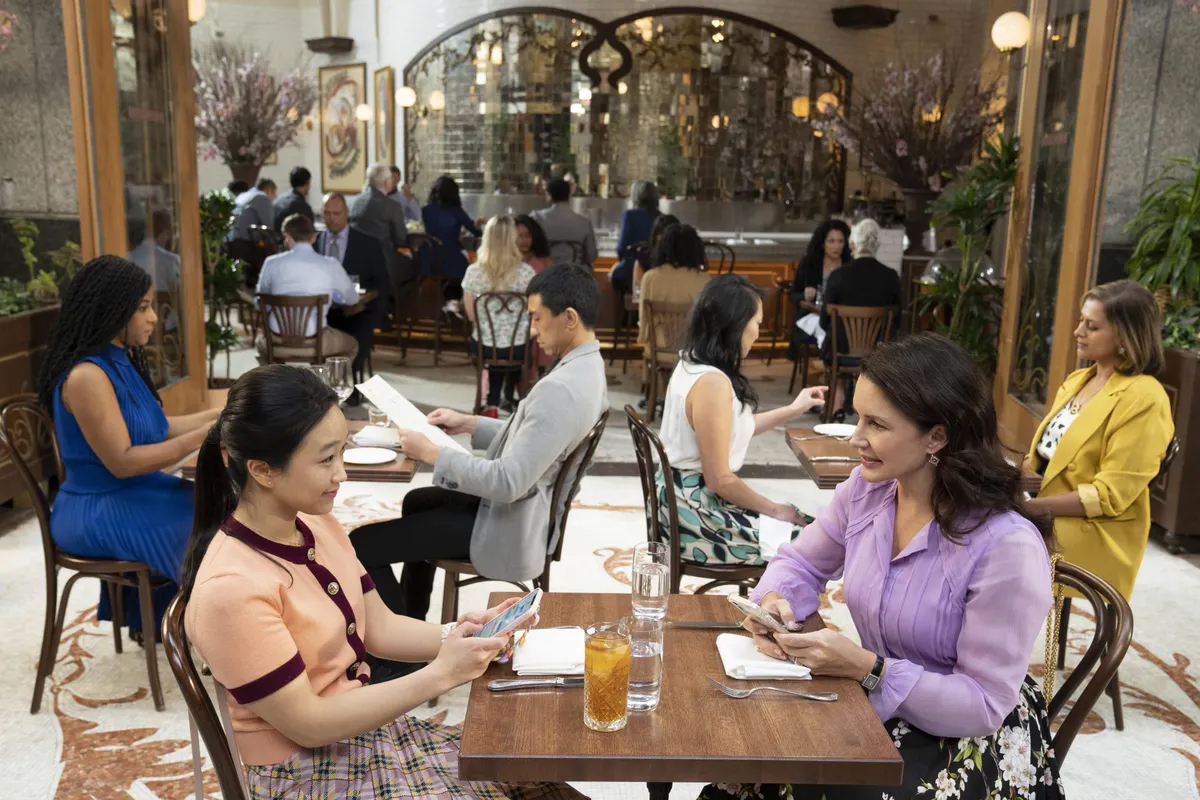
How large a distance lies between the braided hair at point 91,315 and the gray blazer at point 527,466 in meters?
1.06

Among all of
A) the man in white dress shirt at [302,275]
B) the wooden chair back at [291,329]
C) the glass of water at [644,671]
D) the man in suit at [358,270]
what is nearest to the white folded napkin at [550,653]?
the glass of water at [644,671]

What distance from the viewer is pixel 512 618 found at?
1725 mm

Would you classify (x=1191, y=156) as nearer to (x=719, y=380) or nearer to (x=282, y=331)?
(x=719, y=380)

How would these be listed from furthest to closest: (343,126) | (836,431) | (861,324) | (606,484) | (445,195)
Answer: (343,126) < (445,195) < (861,324) < (606,484) < (836,431)

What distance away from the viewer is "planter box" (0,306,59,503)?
14.9 feet

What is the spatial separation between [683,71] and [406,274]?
550 cm

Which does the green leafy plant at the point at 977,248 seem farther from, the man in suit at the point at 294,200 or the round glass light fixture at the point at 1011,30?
the man in suit at the point at 294,200

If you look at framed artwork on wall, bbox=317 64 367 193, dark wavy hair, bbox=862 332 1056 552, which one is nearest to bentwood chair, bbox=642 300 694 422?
dark wavy hair, bbox=862 332 1056 552

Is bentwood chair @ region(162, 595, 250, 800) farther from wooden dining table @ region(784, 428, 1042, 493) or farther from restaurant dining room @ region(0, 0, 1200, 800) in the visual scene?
wooden dining table @ region(784, 428, 1042, 493)

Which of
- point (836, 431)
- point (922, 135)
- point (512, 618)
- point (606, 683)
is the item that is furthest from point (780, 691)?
point (922, 135)

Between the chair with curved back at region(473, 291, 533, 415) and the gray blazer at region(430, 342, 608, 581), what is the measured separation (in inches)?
136

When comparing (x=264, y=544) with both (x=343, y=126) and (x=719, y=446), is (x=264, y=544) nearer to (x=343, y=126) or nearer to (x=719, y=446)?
(x=719, y=446)

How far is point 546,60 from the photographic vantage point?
12.9 m

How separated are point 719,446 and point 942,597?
1278 mm
